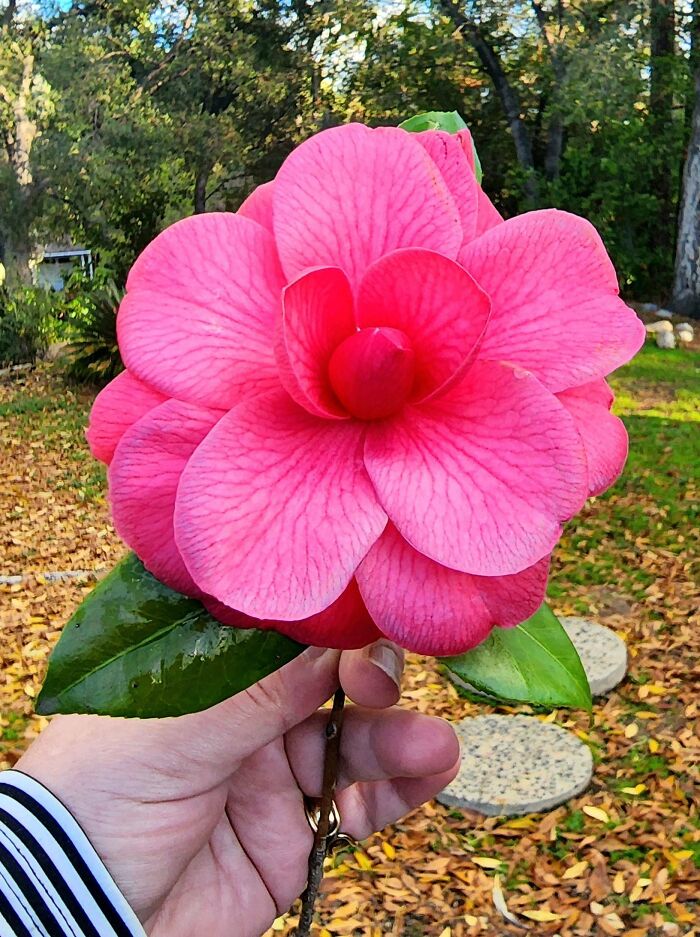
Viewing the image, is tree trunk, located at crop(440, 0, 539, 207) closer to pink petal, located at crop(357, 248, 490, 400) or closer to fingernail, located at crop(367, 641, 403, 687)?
fingernail, located at crop(367, 641, 403, 687)

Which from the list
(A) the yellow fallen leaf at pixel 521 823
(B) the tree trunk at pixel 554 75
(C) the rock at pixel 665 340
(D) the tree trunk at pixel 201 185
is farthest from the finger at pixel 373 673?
(D) the tree trunk at pixel 201 185

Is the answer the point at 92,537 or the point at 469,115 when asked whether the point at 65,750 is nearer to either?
the point at 92,537

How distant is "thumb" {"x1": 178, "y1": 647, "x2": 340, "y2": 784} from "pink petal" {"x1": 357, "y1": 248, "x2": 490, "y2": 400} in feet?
1.72

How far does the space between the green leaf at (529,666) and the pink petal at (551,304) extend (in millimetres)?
290

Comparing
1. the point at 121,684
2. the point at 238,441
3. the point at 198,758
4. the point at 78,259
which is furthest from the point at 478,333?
the point at 78,259

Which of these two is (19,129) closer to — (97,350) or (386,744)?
(97,350)

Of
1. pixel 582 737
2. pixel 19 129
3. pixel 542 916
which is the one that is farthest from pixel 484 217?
pixel 19 129

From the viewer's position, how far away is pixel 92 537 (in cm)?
575

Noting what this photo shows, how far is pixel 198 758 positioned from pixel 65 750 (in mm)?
172

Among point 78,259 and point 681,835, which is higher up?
point 78,259

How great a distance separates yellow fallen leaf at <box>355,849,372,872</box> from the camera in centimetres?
310

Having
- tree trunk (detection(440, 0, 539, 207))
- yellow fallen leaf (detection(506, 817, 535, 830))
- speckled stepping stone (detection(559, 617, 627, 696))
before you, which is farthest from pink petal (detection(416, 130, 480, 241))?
tree trunk (detection(440, 0, 539, 207))

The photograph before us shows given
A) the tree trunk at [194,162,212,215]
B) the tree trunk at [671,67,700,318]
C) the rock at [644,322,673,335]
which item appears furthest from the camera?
the tree trunk at [194,162,212,215]

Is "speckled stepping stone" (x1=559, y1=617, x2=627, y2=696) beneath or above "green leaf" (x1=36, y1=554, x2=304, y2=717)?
beneath
